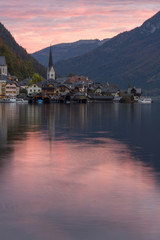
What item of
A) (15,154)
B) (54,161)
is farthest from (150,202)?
(15,154)

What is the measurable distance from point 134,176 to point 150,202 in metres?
6.15

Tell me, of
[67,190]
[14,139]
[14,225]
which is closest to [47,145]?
[14,139]

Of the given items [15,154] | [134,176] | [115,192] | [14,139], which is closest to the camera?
[115,192]

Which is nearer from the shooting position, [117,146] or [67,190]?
[67,190]

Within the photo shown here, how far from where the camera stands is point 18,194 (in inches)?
784

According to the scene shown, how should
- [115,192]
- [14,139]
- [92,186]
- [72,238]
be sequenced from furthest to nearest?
[14,139]
[92,186]
[115,192]
[72,238]

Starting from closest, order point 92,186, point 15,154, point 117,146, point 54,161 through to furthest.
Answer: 1. point 92,186
2. point 54,161
3. point 15,154
4. point 117,146

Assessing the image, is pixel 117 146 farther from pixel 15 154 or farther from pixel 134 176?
pixel 134 176

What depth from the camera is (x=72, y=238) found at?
1430cm

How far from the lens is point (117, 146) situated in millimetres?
41750

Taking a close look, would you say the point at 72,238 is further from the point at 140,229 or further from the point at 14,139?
the point at 14,139

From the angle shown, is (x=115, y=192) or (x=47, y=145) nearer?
(x=115, y=192)

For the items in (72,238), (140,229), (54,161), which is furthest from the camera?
(54,161)

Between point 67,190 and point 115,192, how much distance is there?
7.57 feet
